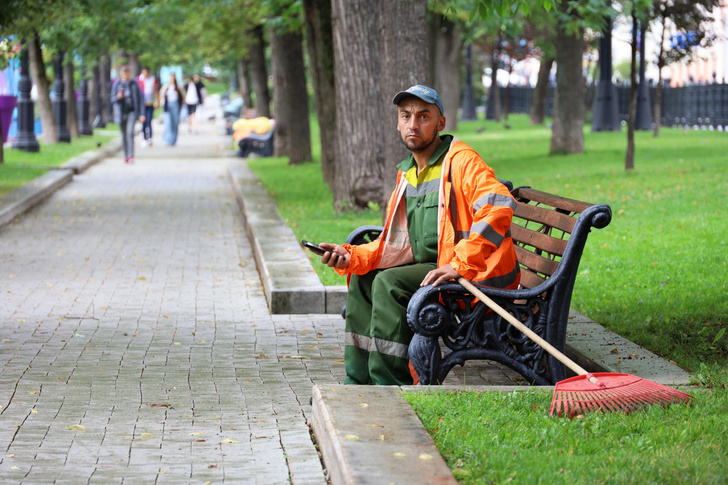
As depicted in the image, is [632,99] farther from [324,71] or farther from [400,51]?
[400,51]

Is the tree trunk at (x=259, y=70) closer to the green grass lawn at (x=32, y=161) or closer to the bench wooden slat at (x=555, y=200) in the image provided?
the green grass lawn at (x=32, y=161)

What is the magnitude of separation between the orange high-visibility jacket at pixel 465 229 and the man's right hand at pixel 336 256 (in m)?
0.04

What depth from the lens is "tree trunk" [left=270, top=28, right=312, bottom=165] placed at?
20.9 m

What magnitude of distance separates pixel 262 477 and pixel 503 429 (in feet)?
3.21

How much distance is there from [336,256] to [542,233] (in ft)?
4.32

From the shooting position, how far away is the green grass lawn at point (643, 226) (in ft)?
20.7

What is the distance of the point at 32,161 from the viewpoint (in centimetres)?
2095

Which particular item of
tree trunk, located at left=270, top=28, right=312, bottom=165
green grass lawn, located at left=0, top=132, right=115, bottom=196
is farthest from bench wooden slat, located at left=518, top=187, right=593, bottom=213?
tree trunk, located at left=270, top=28, right=312, bottom=165

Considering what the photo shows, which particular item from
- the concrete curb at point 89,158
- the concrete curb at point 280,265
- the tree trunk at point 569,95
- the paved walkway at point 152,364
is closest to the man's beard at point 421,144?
the paved walkway at point 152,364

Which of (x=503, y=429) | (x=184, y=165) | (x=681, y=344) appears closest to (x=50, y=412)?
(x=503, y=429)

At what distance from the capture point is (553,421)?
404 centimetres

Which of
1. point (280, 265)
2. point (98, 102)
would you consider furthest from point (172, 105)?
point (280, 265)

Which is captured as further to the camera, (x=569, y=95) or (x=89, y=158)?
(x=89, y=158)

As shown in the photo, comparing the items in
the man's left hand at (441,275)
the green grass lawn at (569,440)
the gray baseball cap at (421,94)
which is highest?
the gray baseball cap at (421,94)
